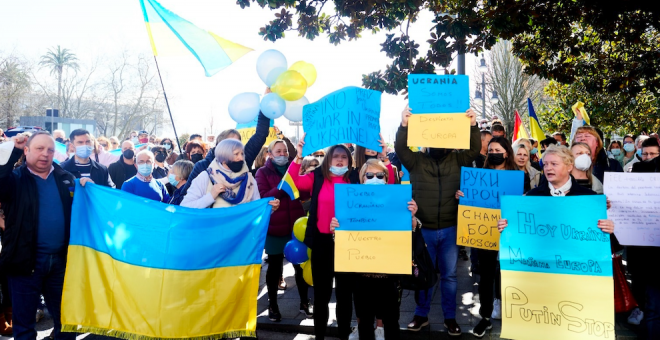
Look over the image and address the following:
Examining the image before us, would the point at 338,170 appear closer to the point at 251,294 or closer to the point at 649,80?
the point at 251,294

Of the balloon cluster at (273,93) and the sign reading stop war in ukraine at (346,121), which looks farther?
the balloon cluster at (273,93)

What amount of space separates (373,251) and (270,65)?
93.0 inches

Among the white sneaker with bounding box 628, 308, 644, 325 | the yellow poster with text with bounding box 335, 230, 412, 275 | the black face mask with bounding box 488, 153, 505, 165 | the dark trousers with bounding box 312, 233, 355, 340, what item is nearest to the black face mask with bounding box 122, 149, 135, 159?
the dark trousers with bounding box 312, 233, 355, 340

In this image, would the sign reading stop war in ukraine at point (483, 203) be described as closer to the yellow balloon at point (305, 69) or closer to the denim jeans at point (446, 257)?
the denim jeans at point (446, 257)

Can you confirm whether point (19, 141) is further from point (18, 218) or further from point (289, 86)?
point (289, 86)

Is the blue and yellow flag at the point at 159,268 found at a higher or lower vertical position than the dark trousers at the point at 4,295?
higher

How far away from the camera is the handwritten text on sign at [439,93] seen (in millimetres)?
4426

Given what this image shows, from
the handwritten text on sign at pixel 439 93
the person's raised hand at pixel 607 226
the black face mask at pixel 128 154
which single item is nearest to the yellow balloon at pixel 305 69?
the handwritten text on sign at pixel 439 93

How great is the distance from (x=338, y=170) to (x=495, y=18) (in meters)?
3.53

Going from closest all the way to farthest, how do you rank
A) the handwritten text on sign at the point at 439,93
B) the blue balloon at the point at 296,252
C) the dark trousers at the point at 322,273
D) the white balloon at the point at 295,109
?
the dark trousers at the point at 322,273
the handwritten text on sign at the point at 439,93
the blue balloon at the point at 296,252
the white balloon at the point at 295,109

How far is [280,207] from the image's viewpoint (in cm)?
530

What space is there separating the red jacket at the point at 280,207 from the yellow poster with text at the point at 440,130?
1.56 metres

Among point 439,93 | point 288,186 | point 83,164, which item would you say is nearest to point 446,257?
point 439,93

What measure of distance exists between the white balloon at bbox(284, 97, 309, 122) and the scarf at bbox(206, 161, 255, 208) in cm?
116
